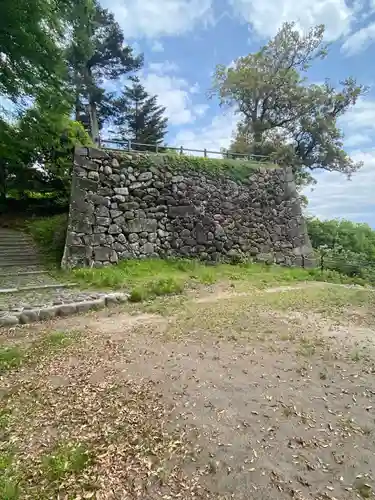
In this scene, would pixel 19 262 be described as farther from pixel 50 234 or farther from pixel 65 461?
pixel 65 461

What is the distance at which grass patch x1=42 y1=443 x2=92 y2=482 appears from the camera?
187cm

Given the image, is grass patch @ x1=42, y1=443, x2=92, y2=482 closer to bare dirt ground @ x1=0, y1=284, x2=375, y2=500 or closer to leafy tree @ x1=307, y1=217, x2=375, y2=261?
bare dirt ground @ x1=0, y1=284, x2=375, y2=500

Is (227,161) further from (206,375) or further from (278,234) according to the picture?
(206,375)

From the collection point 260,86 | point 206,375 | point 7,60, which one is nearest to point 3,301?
point 206,375

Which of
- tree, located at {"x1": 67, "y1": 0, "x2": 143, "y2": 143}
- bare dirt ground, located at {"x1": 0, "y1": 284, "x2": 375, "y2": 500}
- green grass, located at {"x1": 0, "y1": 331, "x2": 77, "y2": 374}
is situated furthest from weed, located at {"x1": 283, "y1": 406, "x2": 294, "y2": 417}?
tree, located at {"x1": 67, "y1": 0, "x2": 143, "y2": 143}

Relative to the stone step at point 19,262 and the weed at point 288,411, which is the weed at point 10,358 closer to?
the weed at point 288,411

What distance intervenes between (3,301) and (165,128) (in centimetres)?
1640

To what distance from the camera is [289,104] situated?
48.5 feet

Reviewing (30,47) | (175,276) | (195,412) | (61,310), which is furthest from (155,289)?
(30,47)

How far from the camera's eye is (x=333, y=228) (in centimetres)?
1525

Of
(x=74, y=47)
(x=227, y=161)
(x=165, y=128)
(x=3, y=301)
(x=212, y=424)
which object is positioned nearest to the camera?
(x=212, y=424)

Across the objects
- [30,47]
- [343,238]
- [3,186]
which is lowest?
[343,238]

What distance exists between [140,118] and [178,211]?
1144 centimetres

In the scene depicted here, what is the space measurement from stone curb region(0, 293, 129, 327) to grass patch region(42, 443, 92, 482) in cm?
300
